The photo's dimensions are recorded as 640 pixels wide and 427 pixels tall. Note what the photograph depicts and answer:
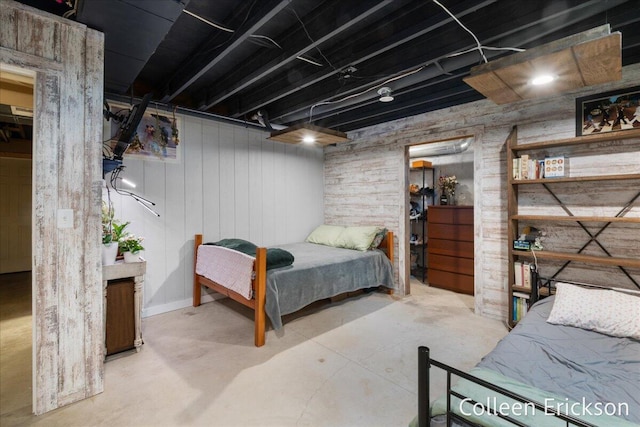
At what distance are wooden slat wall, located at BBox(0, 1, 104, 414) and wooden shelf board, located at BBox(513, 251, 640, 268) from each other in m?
3.62

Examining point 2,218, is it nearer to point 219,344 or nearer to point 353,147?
point 219,344

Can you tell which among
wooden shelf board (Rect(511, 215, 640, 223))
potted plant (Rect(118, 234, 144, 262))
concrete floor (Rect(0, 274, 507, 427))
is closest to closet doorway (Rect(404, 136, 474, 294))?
concrete floor (Rect(0, 274, 507, 427))

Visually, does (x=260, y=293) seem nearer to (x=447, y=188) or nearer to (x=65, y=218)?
(x=65, y=218)

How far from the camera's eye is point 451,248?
4461 millimetres

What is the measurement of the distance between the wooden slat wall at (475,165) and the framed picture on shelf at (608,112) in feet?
0.21

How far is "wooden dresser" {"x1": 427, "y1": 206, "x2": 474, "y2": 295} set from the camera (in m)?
4.27

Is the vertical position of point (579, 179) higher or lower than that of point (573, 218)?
higher

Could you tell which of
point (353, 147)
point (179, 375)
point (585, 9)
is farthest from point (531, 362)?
point (353, 147)

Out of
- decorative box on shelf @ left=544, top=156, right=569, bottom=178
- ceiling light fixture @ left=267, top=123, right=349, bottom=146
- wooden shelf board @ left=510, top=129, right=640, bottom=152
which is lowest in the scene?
decorative box on shelf @ left=544, top=156, right=569, bottom=178

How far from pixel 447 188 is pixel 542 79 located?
10.1 ft

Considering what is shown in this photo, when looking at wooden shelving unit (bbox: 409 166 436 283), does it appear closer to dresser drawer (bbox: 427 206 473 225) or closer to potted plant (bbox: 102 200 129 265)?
dresser drawer (bbox: 427 206 473 225)

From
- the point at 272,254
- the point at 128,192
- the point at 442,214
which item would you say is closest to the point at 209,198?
the point at 128,192

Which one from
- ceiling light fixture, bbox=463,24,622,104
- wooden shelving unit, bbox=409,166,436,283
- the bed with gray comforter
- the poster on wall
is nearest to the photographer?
the bed with gray comforter

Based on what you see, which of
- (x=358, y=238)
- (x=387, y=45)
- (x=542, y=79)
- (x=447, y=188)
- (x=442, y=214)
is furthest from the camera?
(x=447, y=188)
